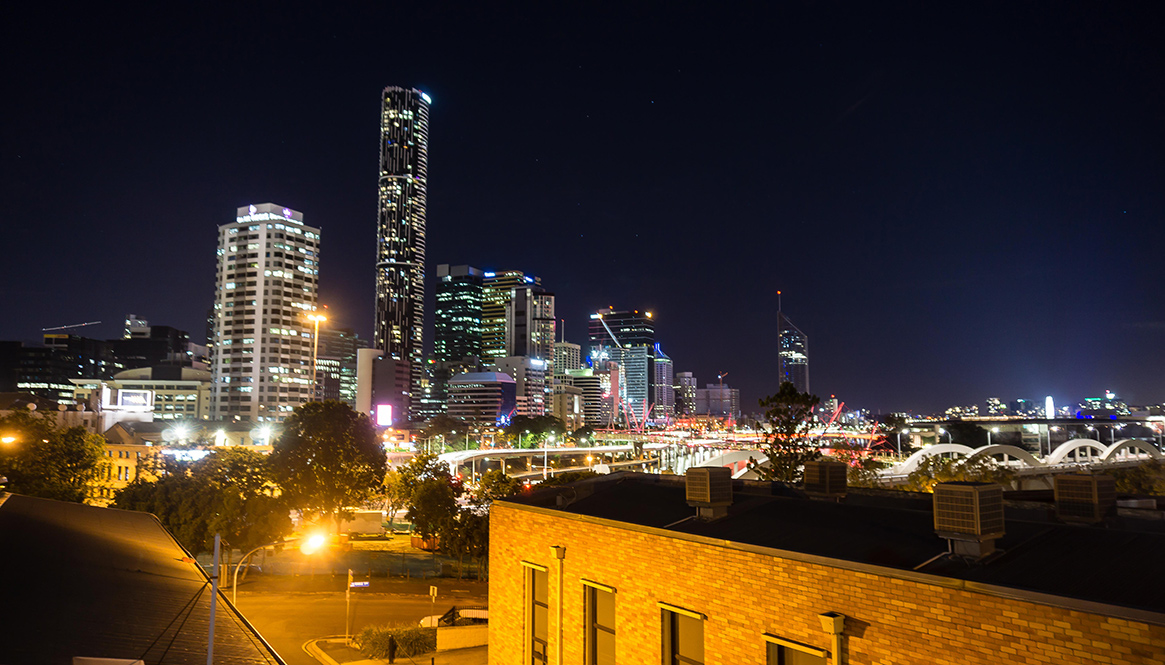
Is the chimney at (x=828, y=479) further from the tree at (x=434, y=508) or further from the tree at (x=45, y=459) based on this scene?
the tree at (x=45, y=459)

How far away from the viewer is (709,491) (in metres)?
15.3

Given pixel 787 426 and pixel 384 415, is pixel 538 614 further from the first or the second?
pixel 384 415

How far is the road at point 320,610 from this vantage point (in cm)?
3300

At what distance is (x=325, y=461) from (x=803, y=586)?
58313 mm

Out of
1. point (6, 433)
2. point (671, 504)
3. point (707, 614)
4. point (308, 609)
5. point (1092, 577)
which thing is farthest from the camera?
point (6, 433)

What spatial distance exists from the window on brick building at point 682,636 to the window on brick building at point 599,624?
6.13ft

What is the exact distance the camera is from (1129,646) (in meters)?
8.20

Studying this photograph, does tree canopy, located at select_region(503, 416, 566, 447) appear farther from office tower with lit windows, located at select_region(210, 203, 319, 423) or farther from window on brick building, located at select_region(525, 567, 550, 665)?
window on brick building, located at select_region(525, 567, 550, 665)

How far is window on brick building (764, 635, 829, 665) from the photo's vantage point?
11.4 metres

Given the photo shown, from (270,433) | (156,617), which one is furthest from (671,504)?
(270,433)

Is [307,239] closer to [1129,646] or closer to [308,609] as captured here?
[308,609]

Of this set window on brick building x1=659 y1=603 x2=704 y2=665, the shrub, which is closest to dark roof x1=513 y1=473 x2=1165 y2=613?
window on brick building x1=659 y1=603 x2=704 y2=665

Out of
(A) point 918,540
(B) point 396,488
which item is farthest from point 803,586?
(B) point 396,488

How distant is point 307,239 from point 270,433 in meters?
74.2
